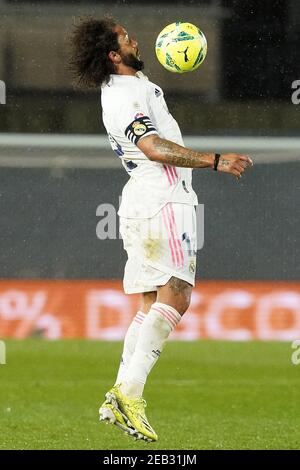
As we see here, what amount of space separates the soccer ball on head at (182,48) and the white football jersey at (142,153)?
255 millimetres

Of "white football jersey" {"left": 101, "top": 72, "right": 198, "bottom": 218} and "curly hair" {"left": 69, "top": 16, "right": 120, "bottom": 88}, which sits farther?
"curly hair" {"left": 69, "top": 16, "right": 120, "bottom": 88}

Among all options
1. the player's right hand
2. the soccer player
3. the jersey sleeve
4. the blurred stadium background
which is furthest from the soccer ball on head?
the blurred stadium background

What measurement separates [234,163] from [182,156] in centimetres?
23

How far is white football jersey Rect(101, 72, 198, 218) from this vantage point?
5867mm

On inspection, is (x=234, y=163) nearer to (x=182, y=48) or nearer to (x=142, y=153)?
(x=142, y=153)

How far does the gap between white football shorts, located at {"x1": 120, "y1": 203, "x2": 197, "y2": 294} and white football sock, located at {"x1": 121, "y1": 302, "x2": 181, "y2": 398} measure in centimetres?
15

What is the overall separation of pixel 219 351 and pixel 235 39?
4.34m

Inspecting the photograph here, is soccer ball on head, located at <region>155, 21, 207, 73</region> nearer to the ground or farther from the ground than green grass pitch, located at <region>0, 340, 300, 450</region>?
farther from the ground

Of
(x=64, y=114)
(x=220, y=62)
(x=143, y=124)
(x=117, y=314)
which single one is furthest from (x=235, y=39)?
(x=143, y=124)

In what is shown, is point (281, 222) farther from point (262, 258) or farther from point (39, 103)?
point (39, 103)

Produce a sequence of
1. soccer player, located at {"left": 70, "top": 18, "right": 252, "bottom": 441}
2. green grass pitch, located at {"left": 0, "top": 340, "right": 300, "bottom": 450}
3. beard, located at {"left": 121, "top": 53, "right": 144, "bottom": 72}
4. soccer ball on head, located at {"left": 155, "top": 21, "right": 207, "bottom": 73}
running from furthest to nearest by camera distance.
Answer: green grass pitch, located at {"left": 0, "top": 340, "right": 300, "bottom": 450}, soccer ball on head, located at {"left": 155, "top": 21, "right": 207, "bottom": 73}, beard, located at {"left": 121, "top": 53, "right": 144, "bottom": 72}, soccer player, located at {"left": 70, "top": 18, "right": 252, "bottom": 441}

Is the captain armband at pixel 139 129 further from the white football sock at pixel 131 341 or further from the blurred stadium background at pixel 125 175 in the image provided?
the blurred stadium background at pixel 125 175

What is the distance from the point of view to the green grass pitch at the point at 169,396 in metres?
6.47

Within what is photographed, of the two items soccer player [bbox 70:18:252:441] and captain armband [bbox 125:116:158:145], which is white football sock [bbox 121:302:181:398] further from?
captain armband [bbox 125:116:158:145]
